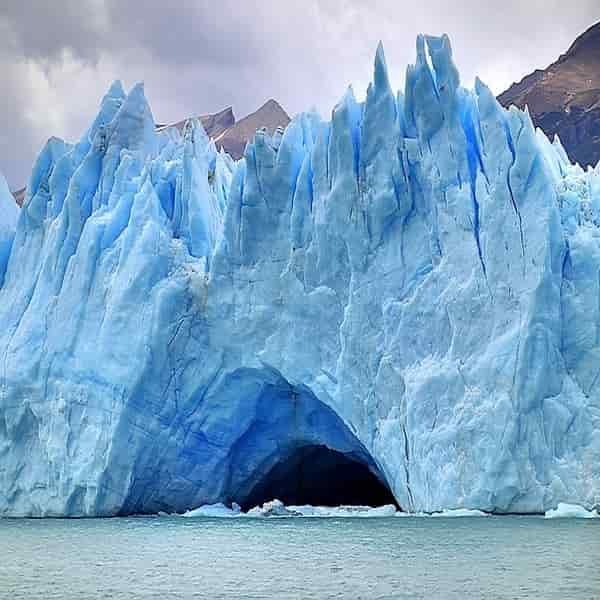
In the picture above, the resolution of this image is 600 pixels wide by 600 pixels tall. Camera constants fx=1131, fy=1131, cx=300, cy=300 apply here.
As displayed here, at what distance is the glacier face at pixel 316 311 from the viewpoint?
59.9ft

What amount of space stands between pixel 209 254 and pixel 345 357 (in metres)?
4.45

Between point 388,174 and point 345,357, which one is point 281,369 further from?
point 388,174

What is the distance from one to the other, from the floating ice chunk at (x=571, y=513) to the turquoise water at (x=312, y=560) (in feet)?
0.41

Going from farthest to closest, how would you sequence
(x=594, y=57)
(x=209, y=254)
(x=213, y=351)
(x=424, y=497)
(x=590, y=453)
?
(x=594, y=57) → (x=209, y=254) → (x=213, y=351) → (x=424, y=497) → (x=590, y=453)

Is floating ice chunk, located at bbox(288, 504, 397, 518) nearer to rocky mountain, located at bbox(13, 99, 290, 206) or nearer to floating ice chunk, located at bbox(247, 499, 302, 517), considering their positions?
floating ice chunk, located at bbox(247, 499, 302, 517)

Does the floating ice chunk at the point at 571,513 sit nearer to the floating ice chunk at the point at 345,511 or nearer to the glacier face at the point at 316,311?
the glacier face at the point at 316,311

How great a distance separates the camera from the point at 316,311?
20922 millimetres

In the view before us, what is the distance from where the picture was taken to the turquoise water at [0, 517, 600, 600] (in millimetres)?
12188

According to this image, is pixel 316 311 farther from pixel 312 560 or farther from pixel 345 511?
pixel 312 560

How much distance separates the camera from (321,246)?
68.5 ft

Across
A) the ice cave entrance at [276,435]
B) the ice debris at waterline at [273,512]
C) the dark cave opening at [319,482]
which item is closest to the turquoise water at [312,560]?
the ice debris at waterline at [273,512]

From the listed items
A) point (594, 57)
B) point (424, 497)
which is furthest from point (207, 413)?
point (594, 57)

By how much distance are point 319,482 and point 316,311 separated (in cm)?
703

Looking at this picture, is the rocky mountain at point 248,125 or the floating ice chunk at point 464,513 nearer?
the floating ice chunk at point 464,513
